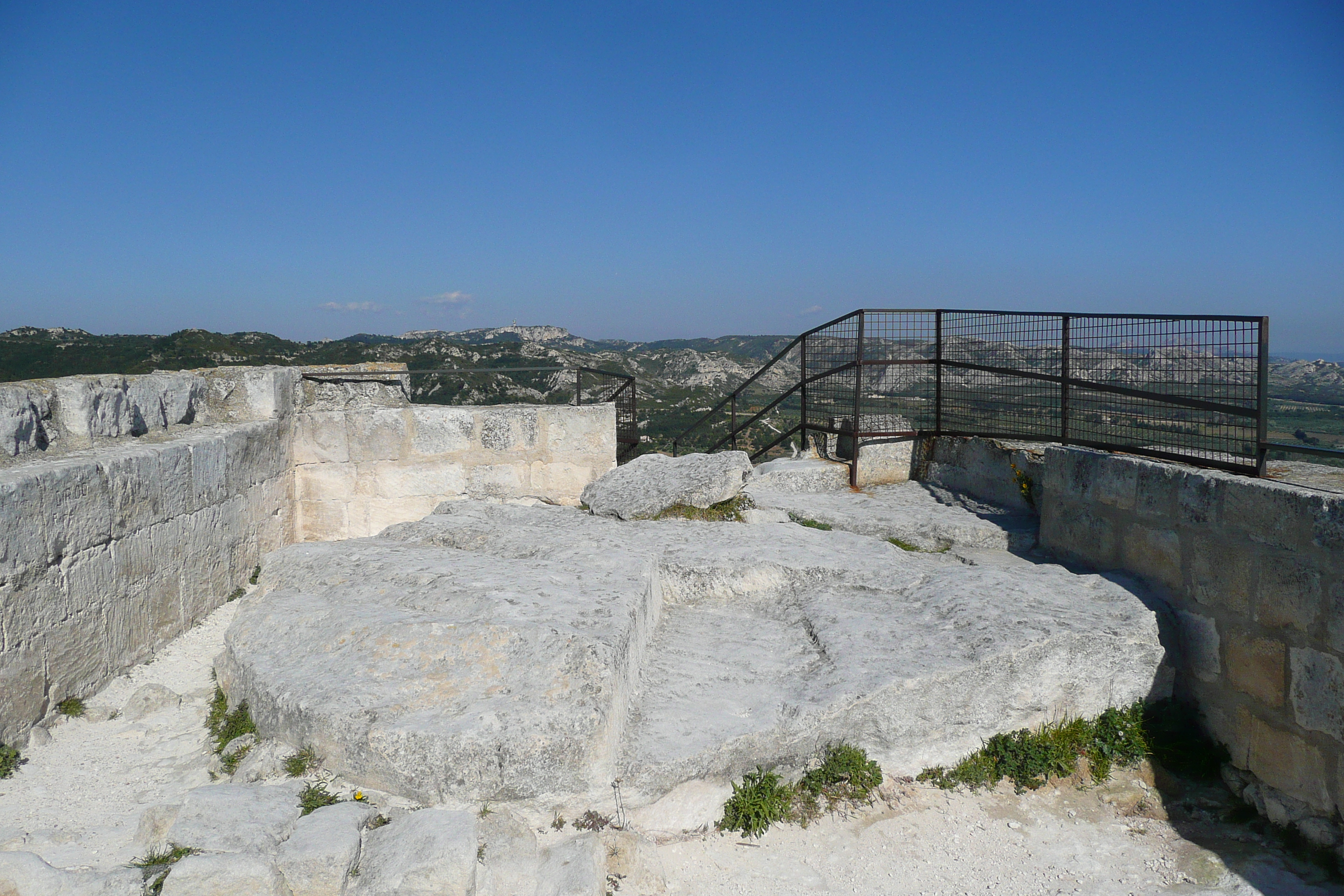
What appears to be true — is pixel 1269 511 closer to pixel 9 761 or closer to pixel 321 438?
pixel 9 761

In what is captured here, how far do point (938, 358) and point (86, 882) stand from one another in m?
7.64

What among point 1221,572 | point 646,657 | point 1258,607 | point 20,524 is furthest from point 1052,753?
point 20,524

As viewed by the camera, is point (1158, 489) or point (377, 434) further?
point (377, 434)

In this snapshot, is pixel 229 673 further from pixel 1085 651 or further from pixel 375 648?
pixel 1085 651

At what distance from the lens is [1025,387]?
7273 millimetres

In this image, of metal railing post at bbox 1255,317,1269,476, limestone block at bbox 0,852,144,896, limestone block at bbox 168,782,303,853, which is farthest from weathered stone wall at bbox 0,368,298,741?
metal railing post at bbox 1255,317,1269,476

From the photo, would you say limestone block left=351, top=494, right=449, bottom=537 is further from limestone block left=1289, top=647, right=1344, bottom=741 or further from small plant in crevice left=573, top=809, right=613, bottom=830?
limestone block left=1289, top=647, right=1344, bottom=741

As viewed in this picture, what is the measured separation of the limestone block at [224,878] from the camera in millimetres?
2750

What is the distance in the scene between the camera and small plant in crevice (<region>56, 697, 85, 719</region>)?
13.8ft

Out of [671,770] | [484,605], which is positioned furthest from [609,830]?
[484,605]

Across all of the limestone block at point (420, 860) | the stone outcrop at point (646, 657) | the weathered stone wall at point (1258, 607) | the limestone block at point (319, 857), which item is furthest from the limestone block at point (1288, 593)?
the limestone block at point (319, 857)

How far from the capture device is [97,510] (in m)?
4.53

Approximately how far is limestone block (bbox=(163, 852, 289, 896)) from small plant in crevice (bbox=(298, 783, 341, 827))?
1.25ft

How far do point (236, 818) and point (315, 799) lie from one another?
1.05 ft
